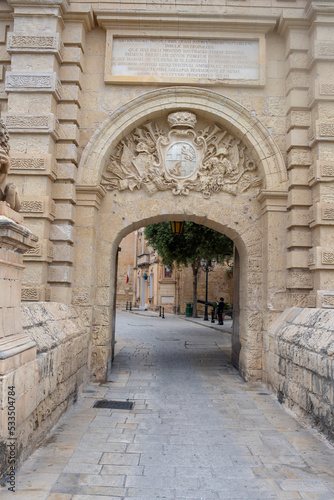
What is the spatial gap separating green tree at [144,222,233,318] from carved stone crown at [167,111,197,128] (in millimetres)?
8275

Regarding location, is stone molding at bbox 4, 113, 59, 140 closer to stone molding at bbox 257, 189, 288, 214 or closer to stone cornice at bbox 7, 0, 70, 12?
stone cornice at bbox 7, 0, 70, 12

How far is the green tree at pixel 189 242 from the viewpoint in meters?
15.8

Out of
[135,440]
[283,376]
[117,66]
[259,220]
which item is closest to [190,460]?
[135,440]

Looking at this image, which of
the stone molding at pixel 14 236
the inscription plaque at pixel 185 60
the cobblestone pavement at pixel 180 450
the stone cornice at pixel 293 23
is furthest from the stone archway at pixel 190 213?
the stone molding at pixel 14 236

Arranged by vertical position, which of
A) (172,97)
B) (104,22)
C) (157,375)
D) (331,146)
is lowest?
(157,375)

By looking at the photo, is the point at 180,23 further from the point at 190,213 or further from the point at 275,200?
the point at 275,200

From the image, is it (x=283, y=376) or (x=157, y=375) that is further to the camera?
(x=157, y=375)

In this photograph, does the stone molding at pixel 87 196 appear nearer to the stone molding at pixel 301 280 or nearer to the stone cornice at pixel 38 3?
the stone cornice at pixel 38 3

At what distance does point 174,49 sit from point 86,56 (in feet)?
5.21

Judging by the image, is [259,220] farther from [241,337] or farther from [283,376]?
[283,376]

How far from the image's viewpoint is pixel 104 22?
23.1ft

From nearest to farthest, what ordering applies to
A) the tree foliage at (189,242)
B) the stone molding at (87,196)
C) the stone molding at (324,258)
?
the stone molding at (324,258), the stone molding at (87,196), the tree foliage at (189,242)

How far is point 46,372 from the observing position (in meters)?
4.05

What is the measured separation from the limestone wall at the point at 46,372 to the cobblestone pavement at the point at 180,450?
0.18 meters
